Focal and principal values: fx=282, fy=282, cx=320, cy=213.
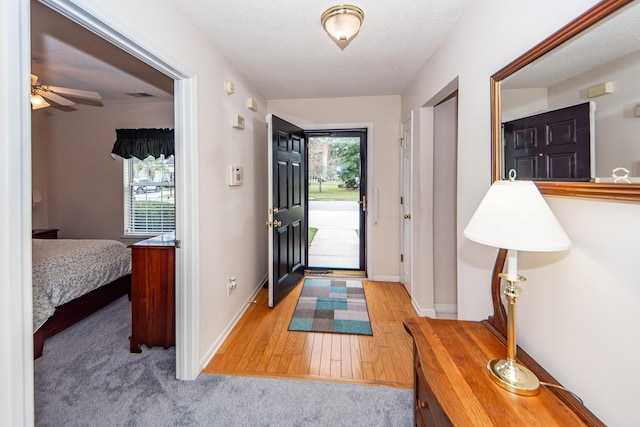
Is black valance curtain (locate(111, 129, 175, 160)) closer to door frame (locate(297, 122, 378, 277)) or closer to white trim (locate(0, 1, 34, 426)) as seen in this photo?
door frame (locate(297, 122, 378, 277))

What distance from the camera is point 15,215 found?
0.89m

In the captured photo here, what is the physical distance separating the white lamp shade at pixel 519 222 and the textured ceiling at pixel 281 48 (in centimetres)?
142

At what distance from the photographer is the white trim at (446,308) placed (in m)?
2.92

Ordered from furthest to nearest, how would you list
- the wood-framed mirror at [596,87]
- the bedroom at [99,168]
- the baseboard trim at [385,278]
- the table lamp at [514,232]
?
the baseboard trim at [385,278]
the bedroom at [99,168]
the table lamp at [514,232]
the wood-framed mirror at [596,87]

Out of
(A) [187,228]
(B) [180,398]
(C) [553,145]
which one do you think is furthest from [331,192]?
(C) [553,145]

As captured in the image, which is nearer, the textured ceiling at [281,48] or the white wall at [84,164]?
the textured ceiling at [281,48]

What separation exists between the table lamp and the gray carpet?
0.93 meters

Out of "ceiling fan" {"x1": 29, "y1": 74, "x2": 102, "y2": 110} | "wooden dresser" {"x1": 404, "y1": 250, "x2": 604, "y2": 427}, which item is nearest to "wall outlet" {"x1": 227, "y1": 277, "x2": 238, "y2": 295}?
"wooden dresser" {"x1": 404, "y1": 250, "x2": 604, "y2": 427}

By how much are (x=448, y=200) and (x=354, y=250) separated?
6.04ft

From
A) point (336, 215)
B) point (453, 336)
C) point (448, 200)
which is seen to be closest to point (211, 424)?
point (453, 336)

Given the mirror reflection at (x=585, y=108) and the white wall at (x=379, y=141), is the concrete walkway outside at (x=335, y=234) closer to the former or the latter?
the white wall at (x=379, y=141)

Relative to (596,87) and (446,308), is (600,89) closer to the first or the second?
(596,87)

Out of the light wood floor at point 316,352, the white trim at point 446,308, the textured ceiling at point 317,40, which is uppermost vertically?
the textured ceiling at point 317,40

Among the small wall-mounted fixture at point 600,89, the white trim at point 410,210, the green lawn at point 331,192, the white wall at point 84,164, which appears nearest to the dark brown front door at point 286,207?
the green lawn at point 331,192
